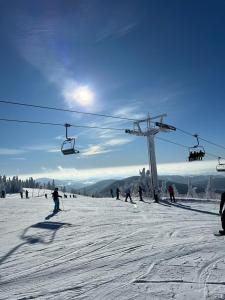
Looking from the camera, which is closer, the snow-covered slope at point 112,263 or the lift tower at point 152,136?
the snow-covered slope at point 112,263

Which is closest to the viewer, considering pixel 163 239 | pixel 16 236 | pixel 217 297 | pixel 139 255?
pixel 217 297

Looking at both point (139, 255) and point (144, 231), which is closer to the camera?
point (139, 255)

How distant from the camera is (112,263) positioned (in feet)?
31.9

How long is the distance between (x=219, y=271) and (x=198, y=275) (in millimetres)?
643

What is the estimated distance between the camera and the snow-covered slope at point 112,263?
291 inches

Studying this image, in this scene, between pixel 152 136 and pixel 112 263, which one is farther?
pixel 152 136

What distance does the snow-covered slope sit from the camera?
24.2 feet

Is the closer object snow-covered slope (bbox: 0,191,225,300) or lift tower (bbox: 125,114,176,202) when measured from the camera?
snow-covered slope (bbox: 0,191,225,300)

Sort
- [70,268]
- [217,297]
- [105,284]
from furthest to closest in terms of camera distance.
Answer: [70,268], [105,284], [217,297]

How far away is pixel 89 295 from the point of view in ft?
23.6

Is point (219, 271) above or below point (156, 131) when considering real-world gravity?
below

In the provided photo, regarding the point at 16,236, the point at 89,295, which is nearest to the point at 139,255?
the point at 89,295

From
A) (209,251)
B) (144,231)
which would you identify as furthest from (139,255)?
(144,231)

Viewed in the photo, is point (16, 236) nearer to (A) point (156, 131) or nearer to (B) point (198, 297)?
(B) point (198, 297)
